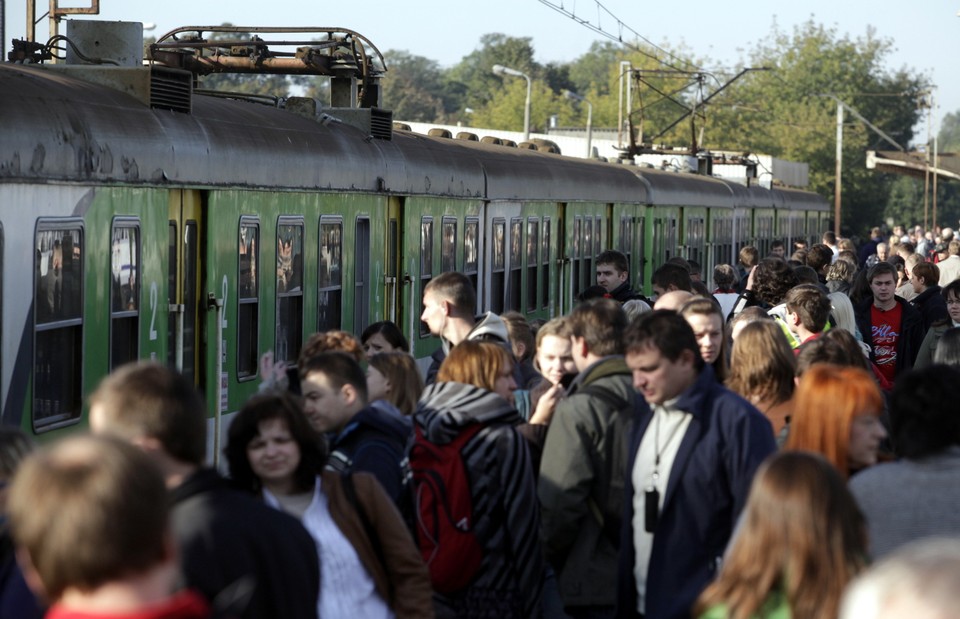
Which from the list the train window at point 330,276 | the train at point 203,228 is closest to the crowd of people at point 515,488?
the train at point 203,228

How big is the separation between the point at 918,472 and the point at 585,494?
1.82 meters

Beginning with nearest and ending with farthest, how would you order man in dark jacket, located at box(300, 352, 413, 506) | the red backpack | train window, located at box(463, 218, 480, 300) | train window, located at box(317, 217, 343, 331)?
1. man in dark jacket, located at box(300, 352, 413, 506)
2. the red backpack
3. train window, located at box(317, 217, 343, 331)
4. train window, located at box(463, 218, 480, 300)

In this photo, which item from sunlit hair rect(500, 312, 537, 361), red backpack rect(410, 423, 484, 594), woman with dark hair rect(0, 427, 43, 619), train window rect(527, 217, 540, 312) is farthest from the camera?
train window rect(527, 217, 540, 312)

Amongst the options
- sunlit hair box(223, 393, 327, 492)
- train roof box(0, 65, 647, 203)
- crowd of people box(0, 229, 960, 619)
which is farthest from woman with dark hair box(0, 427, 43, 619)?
train roof box(0, 65, 647, 203)

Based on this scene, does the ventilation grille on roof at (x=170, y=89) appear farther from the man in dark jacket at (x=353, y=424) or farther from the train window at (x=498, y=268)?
the train window at (x=498, y=268)

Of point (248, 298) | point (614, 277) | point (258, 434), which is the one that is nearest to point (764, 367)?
point (258, 434)

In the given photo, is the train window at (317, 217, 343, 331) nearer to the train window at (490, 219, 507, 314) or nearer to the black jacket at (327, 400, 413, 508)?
the train window at (490, 219, 507, 314)

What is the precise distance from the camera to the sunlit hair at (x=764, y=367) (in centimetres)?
687

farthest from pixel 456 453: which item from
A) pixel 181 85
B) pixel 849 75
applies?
pixel 849 75

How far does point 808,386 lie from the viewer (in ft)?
17.7

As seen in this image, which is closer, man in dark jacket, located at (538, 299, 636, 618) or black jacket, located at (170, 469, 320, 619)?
black jacket, located at (170, 469, 320, 619)

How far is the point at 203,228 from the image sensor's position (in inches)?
378

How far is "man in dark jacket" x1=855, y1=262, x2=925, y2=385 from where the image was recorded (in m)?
11.8

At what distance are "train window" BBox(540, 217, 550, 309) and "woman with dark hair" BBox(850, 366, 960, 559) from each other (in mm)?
15088
